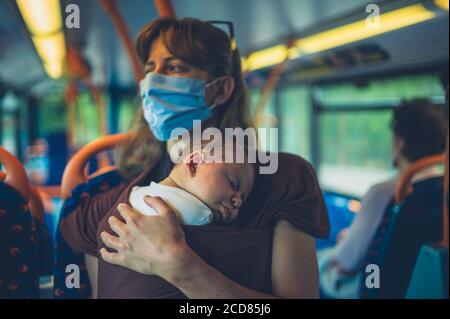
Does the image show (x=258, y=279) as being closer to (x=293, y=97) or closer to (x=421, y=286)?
(x=421, y=286)

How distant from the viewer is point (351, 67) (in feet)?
10.0

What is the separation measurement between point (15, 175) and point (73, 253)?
0.29 m

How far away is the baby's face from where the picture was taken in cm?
122

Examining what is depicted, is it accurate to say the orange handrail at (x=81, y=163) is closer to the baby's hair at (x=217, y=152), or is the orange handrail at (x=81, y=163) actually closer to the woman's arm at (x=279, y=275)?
the baby's hair at (x=217, y=152)

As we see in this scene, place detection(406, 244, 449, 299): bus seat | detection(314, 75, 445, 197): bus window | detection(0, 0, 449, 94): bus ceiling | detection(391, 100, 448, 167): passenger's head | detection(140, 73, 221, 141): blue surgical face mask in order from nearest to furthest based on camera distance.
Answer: detection(140, 73, 221, 141): blue surgical face mask
detection(406, 244, 449, 299): bus seat
detection(0, 0, 449, 94): bus ceiling
detection(391, 100, 448, 167): passenger's head
detection(314, 75, 445, 197): bus window

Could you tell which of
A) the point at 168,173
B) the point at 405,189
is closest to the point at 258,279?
the point at 168,173

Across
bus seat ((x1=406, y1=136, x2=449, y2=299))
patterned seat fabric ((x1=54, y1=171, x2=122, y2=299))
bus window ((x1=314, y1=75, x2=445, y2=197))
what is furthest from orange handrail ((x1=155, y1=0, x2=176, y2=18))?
bus window ((x1=314, y1=75, x2=445, y2=197))

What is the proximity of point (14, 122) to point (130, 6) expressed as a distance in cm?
333

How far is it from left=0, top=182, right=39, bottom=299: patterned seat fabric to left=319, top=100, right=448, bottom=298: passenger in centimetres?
124

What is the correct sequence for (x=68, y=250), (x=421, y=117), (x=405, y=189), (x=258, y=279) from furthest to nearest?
(x=421, y=117) < (x=405, y=189) < (x=68, y=250) < (x=258, y=279)

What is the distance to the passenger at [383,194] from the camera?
2219 millimetres

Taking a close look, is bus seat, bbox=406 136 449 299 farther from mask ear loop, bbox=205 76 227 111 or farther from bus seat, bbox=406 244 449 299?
mask ear loop, bbox=205 76 227 111

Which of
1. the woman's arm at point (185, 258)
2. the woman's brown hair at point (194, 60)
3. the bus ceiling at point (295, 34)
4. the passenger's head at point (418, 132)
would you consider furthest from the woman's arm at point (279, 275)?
the passenger's head at point (418, 132)

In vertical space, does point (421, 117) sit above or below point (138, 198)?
above
